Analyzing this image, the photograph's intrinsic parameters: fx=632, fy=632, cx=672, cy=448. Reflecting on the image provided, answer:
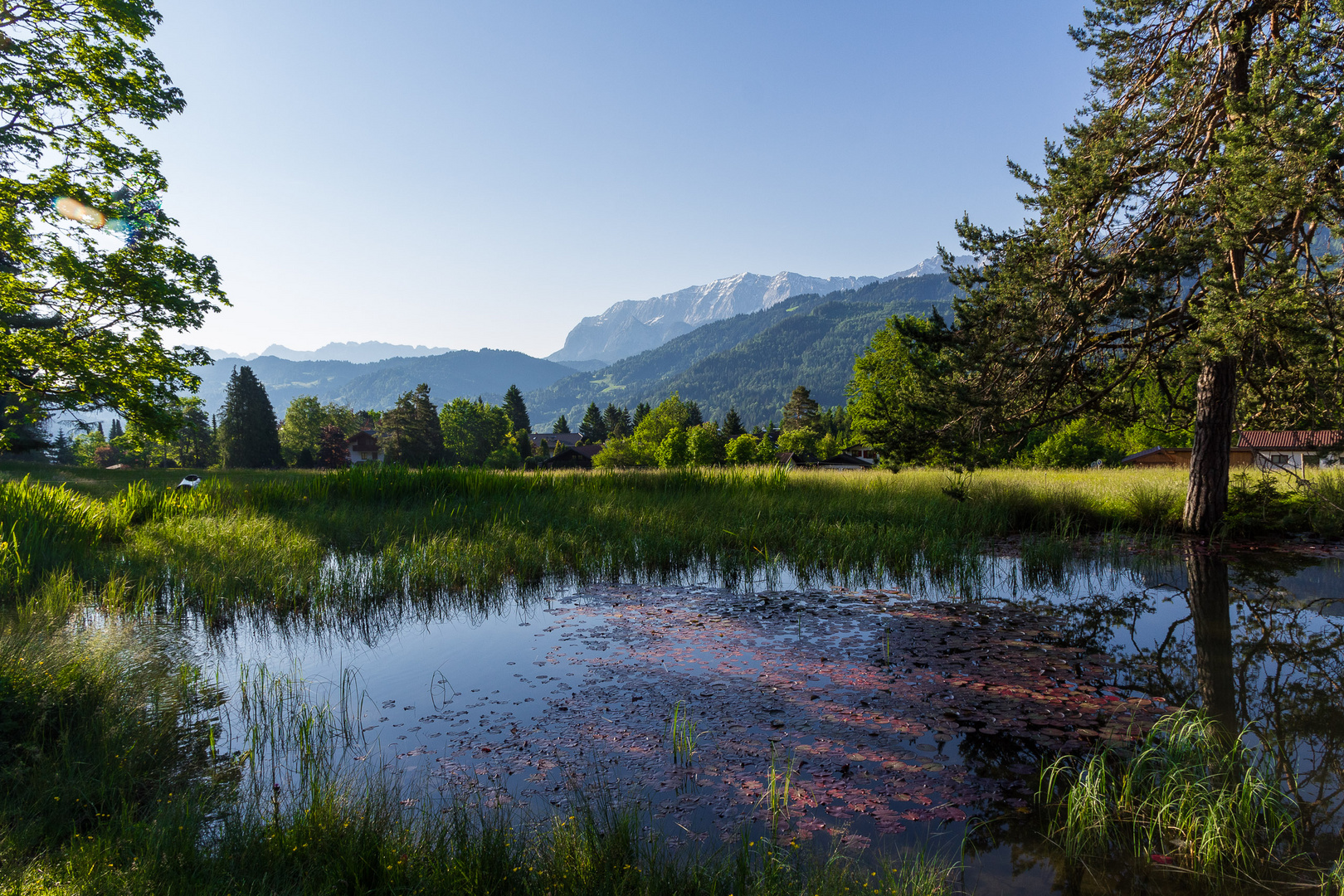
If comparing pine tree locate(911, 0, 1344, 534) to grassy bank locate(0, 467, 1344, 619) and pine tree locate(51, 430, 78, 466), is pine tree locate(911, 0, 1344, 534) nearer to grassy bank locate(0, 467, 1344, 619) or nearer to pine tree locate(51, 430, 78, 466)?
grassy bank locate(0, 467, 1344, 619)

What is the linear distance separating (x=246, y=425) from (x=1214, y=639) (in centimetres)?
7139

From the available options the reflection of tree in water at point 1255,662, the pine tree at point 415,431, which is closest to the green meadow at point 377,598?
the reflection of tree in water at point 1255,662

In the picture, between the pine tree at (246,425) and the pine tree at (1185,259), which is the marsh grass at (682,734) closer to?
the pine tree at (1185,259)

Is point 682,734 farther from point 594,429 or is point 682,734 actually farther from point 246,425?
point 594,429

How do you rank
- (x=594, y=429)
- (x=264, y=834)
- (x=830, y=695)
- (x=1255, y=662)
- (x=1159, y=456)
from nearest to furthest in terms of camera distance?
1. (x=264, y=834)
2. (x=830, y=695)
3. (x=1255, y=662)
4. (x=1159, y=456)
5. (x=594, y=429)

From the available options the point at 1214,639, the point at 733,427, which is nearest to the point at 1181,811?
the point at 1214,639

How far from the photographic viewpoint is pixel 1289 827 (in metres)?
3.25

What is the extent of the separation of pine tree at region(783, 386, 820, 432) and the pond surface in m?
84.6

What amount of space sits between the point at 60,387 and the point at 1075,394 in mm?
19048

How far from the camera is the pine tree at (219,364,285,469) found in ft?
198

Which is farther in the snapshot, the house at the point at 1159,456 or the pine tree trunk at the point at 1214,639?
the house at the point at 1159,456

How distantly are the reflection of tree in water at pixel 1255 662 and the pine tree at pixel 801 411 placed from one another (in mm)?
83722

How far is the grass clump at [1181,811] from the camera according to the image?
121 inches

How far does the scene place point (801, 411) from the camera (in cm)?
9844
